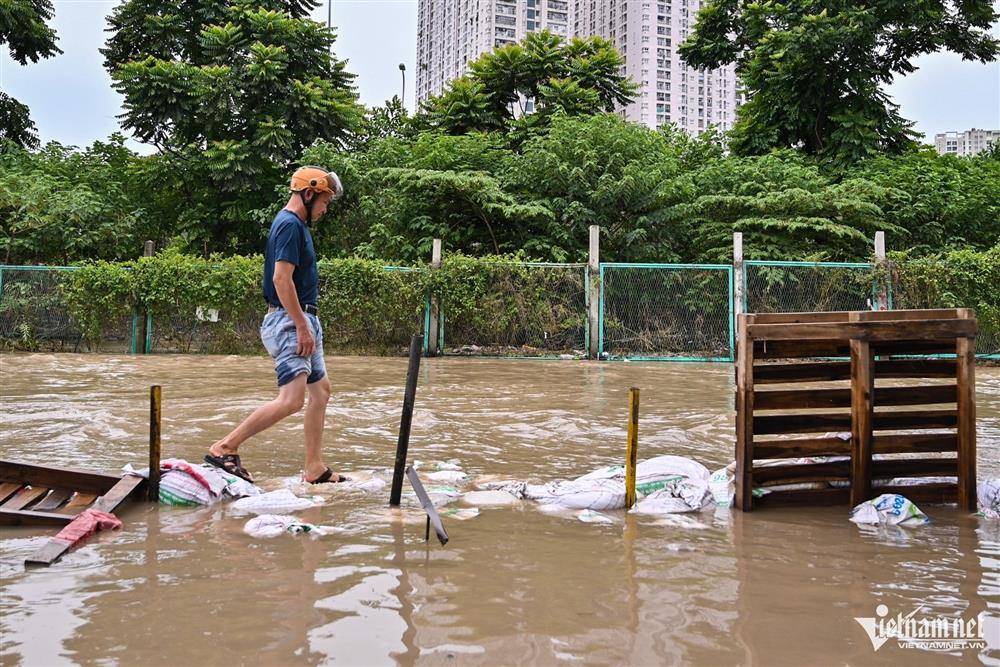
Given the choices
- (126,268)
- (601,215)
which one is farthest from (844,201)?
(126,268)

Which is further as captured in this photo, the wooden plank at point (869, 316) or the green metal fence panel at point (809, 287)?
the green metal fence panel at point (809, 287)

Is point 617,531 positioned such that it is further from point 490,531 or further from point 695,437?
point 695,437

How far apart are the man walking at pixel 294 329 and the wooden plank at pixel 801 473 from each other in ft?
7.91

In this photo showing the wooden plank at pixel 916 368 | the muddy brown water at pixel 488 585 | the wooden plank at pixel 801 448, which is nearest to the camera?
the muddy brown water at pixel 488 585

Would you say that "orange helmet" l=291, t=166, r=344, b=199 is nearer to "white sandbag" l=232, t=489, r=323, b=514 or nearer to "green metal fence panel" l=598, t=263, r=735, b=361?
"white sandbag" l=232, t=489, r=323, b=514

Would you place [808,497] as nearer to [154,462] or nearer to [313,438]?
[313,438]

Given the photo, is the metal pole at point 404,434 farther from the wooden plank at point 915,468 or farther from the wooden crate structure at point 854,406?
the wooden plank at point 915,468

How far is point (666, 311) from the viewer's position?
15.2 m

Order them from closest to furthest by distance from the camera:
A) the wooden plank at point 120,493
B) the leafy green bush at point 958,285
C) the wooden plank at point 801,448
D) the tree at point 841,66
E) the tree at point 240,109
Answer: the wooden plank at point 120,493 → the wooden plank at point 801,448 → the leafy green bush at point 958,285 → the tree at point 240,109 → the tree at point 841,66

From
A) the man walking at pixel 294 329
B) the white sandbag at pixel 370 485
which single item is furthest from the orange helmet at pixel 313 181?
the white sandbag at pixel 370 485

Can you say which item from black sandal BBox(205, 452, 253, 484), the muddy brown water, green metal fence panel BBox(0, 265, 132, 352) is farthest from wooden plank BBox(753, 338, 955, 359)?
green metal fence panel BBox(0, 265, 132, 352)

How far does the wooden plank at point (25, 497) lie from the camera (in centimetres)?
359

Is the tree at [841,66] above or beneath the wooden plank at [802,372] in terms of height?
above

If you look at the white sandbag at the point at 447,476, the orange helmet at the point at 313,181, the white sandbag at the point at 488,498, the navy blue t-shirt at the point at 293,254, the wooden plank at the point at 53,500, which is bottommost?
the white sandbag at the point at 488,498
